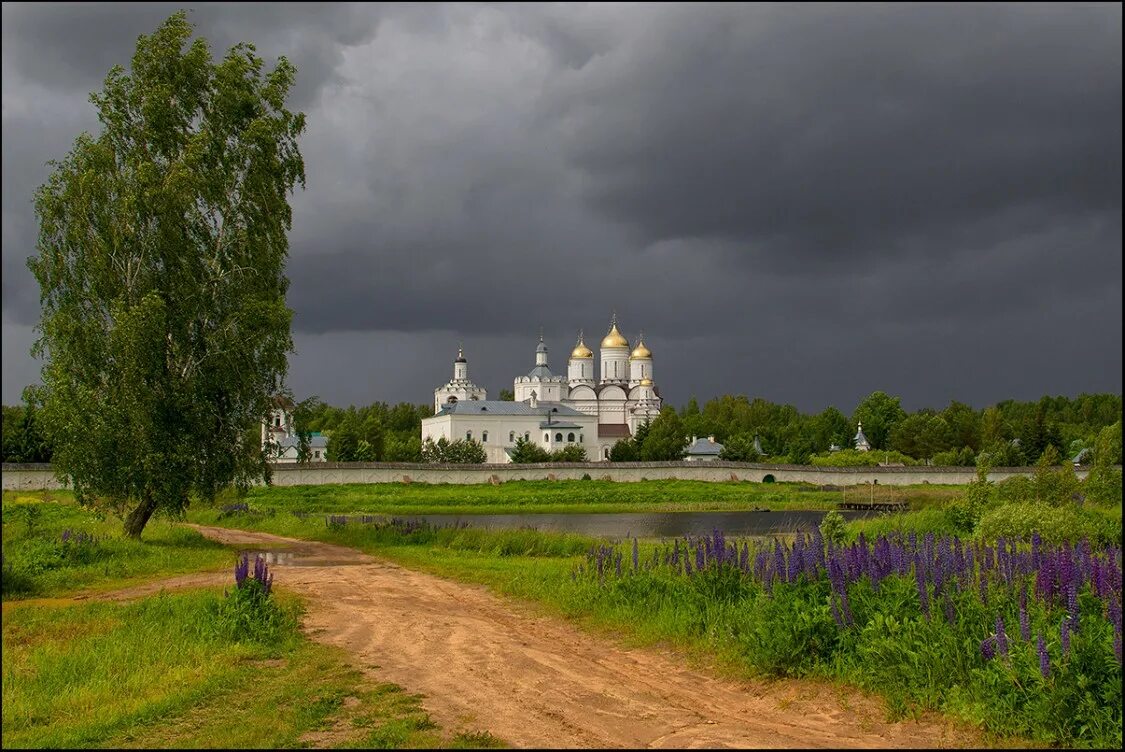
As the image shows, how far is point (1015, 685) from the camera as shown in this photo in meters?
7.35

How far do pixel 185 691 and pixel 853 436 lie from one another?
9839 cm

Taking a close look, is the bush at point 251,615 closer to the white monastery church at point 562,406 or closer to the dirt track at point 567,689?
the dirt track at point 567,689

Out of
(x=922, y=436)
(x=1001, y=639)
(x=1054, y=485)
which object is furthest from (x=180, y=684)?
(x=922, y=436)

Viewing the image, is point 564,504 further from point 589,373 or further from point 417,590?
point 589,373

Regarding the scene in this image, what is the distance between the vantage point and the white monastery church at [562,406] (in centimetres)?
9812

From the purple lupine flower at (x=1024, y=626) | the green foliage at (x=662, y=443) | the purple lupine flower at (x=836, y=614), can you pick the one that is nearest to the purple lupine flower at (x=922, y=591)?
the purple lupine flower at (x=836, y=614)

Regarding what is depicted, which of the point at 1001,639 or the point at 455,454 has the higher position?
the point at 455,454

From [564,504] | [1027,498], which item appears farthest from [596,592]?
[564,504]

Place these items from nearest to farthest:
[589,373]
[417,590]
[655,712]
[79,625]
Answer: [655,712] → [79,625] → [417,590] → [589,373]

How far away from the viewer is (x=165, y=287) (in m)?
21.4

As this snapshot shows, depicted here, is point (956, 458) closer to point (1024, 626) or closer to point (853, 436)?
point (853, 436)

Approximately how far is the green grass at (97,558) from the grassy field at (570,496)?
22.5 m

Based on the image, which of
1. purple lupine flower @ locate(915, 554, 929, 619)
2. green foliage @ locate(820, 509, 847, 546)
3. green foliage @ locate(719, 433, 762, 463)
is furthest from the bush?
green foliage @ locate(719, 433, 762, 463)

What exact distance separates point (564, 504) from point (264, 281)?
3034 centimetres
